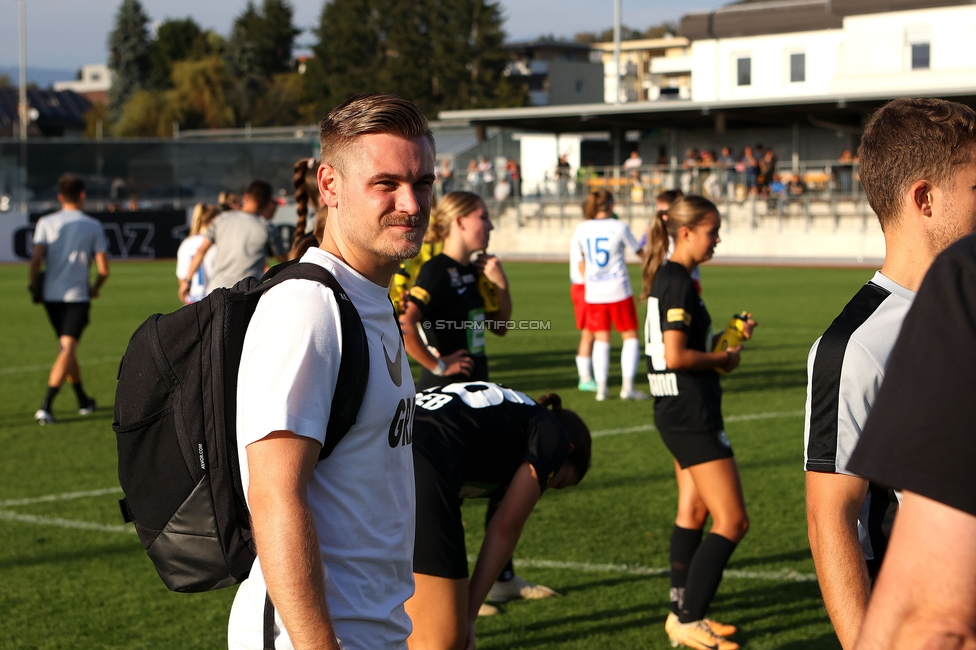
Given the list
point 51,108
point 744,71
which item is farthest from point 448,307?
point 51,108

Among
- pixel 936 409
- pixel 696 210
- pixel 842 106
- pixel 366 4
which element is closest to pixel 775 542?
pixel 696 210

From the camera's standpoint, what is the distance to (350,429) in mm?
2191

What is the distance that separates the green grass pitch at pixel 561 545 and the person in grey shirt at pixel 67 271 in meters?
0.63

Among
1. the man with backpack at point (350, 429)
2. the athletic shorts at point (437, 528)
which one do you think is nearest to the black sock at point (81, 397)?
the athletic shorts at point (437, 528)

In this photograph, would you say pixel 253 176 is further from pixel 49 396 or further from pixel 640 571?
pixel 640 571

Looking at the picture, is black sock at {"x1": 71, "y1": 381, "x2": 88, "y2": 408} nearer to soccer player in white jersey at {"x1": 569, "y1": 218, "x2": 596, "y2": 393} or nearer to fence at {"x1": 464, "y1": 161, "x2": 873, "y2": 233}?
soccer player in white jersey at {"x1": 569, "y1": 218, "x2": 596, "y2": 393}

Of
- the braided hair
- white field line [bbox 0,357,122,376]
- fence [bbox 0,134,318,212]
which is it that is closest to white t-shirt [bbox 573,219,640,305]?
white field line [bbox 0,357,122,376]

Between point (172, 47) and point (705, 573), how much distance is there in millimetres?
112702

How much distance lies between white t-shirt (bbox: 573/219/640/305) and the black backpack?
9.41m

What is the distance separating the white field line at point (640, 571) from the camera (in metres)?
5.83

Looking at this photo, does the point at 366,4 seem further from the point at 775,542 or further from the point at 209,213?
the point at 775,542

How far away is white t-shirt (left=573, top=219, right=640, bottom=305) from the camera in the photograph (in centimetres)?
1146

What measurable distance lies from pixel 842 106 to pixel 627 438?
33771 millimetres

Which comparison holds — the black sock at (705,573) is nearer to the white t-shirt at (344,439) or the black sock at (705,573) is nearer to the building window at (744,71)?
→ the white t-shirt at (344,439)
